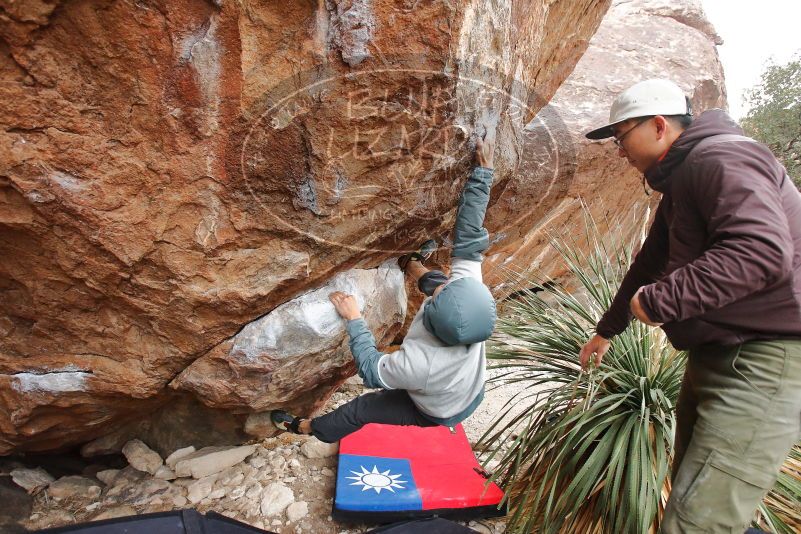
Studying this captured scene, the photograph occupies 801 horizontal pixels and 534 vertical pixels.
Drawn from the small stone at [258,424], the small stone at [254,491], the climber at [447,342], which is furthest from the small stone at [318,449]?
the climber at [447,342]

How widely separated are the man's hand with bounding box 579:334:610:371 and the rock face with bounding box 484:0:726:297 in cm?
158

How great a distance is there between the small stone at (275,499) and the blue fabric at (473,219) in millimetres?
1666

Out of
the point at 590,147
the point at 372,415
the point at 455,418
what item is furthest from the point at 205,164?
the point at 590,147

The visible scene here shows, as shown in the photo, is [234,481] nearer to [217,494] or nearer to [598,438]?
[217,494]

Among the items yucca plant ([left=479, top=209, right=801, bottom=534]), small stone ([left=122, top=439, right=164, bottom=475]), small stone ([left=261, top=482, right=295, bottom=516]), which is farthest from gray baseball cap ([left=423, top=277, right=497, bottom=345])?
small stone ([left=122, top=439, right=164, bottom=475])

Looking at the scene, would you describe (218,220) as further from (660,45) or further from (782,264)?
(660,45)

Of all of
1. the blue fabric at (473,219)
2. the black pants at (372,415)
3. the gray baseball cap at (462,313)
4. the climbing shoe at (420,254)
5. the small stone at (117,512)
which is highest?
the blue fabric at (473,219)

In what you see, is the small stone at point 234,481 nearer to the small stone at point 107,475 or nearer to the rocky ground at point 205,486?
the rocky ground at point 205,486

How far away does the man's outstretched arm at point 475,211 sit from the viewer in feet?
8.09

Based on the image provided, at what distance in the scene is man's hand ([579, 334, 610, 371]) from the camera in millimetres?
2561

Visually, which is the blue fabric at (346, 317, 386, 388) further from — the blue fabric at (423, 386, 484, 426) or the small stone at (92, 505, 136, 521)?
the small stone at (92, 505, 136, 521)

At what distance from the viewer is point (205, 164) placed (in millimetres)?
2166

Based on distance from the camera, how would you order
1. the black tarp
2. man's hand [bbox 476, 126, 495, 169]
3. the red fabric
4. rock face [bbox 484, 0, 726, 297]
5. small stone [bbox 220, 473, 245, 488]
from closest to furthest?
the black tarp
man's hand [bbox 476, 126, 495, 169]
the red fabric
small stone [bbox 220, 473, 245, 488]
rock face [bbox 484, 0, 726, 297]

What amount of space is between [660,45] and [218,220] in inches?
239
